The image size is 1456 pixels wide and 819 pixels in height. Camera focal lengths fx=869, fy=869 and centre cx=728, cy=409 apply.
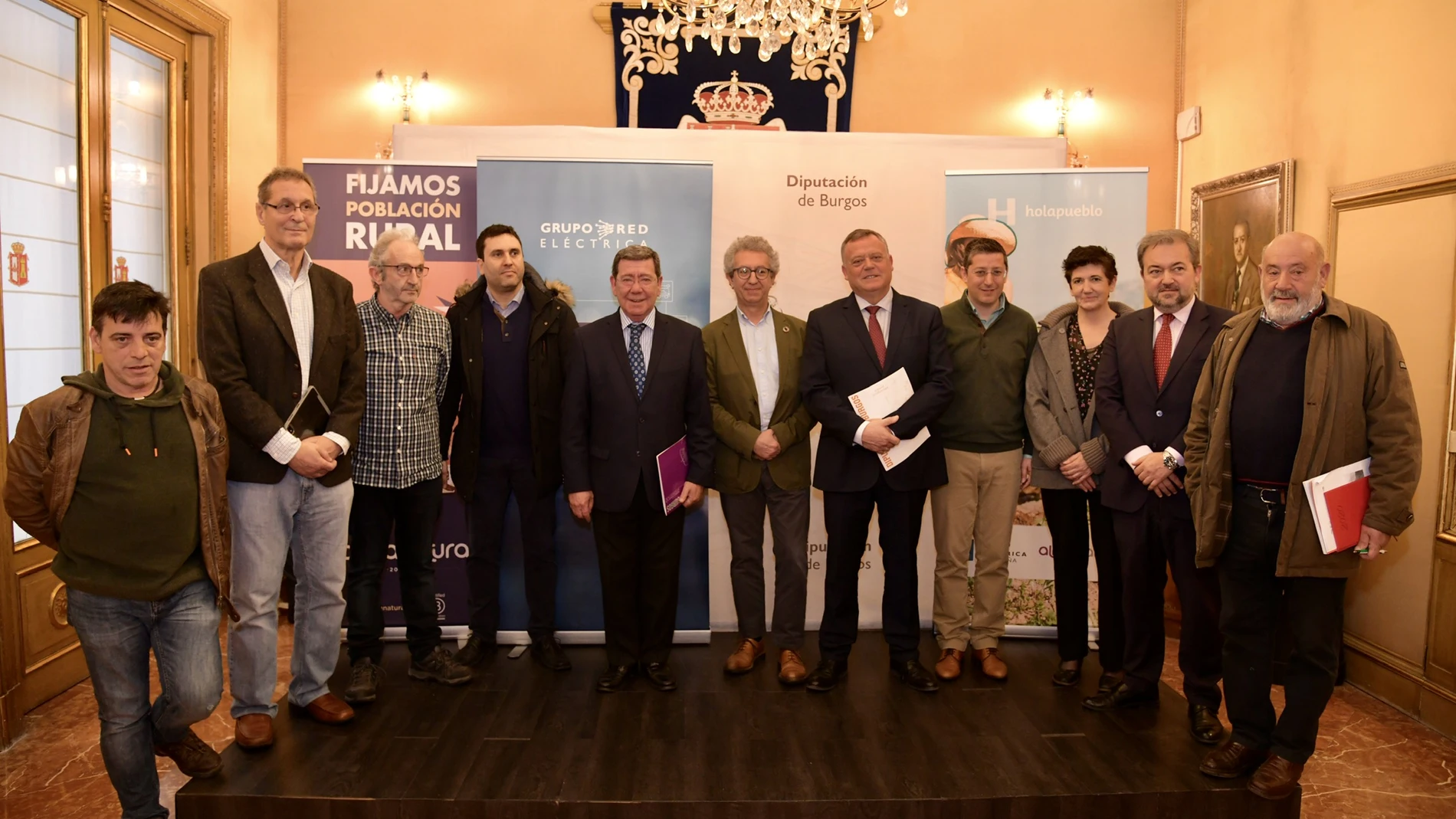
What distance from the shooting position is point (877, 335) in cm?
330

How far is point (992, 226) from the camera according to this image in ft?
13.5

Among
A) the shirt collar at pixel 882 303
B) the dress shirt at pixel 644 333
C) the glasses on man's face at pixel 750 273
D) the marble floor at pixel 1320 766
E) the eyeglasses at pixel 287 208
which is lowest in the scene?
the marble floor at pixel 1320 766

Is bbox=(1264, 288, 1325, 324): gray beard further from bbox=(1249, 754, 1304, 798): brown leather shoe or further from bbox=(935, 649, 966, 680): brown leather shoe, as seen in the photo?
bbox=(935, 649, 966, 680): brown leather shoe

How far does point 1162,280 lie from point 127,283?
3214mm

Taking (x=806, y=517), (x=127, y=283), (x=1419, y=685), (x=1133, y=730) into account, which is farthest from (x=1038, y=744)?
(x=127, y=283)

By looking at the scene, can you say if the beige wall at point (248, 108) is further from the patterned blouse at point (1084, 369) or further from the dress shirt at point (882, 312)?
the patterned blouse at point (1084, 369)

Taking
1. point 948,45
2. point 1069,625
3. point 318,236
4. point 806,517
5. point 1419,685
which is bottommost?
point 1419,685

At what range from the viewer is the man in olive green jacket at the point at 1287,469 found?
2482mm

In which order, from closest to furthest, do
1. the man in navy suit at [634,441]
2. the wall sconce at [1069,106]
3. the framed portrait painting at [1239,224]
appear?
1. the man in navy suit at [634,441]
2. the framed portrait painting at [1239,224]
3. the wall sconce at [1069,106]

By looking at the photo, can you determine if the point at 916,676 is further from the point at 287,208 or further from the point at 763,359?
the point at 287,208

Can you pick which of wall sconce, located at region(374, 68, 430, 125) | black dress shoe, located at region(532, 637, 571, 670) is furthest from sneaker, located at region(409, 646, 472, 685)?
wall sconce, located at region(374, 68, 430, 125)

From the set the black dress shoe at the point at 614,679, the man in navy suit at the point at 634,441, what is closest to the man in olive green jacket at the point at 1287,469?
the man in navy suit at the point at 634,441

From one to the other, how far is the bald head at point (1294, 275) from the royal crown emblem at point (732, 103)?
3.62m

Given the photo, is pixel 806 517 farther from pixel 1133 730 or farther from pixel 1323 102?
pixel 1323 102
